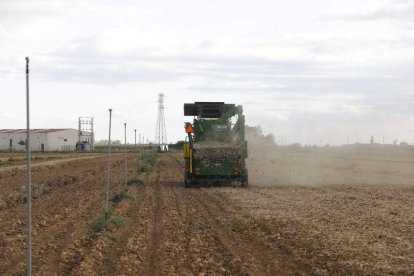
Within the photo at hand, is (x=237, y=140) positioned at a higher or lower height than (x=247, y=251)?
higher

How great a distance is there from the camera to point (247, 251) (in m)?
13.2

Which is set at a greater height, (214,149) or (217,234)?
(214,149)

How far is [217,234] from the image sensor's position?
51.4 feet

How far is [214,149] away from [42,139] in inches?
3843

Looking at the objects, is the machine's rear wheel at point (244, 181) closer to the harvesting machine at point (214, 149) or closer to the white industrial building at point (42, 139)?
the harvesting machine at point (214, 149)

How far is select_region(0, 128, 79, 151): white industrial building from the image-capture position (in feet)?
399

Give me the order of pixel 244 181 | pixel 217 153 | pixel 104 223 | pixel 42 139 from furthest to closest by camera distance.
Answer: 1. pixel 42 139
2. pixel 244 181
3. pixel 217 153
4. pixel 104 223

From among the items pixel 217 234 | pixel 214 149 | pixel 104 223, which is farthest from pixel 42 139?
pixel 217 234

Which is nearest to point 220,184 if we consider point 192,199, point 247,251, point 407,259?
point 192,199

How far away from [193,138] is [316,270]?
21.1 meters

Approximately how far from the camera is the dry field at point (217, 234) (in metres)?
11.4

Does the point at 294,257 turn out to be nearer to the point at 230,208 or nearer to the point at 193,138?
the point at 230,208

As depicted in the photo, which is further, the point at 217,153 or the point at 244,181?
Answer: the point at 244,181

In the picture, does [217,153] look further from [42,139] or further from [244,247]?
[42,139]
